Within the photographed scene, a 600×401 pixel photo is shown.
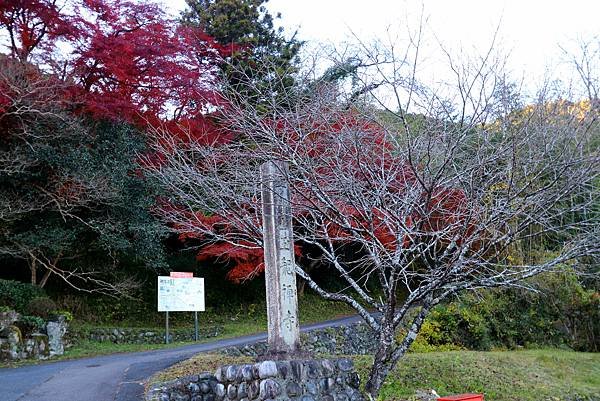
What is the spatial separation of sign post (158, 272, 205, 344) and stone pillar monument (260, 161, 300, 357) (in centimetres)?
872

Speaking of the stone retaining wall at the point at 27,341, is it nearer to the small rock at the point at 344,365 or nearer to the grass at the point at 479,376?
the grass at the point at 479,376

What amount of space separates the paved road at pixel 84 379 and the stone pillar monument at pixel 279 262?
8.02ft

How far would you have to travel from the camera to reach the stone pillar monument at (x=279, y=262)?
235 inches

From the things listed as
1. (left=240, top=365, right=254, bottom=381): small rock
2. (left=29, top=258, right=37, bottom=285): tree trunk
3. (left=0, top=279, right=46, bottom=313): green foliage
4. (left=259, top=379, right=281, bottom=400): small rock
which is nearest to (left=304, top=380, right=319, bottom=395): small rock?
(left=259, top=379, right=281, bottom=400): small rock

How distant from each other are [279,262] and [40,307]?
9553 millimetres

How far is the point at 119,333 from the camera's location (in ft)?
49.6

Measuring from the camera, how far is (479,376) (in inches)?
358

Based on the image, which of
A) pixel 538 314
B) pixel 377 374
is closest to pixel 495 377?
pixel 377 374

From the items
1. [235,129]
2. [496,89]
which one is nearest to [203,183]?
[235,129]

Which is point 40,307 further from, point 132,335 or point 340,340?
point 340,340

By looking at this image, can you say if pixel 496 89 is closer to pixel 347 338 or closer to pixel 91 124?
pixel 347 338

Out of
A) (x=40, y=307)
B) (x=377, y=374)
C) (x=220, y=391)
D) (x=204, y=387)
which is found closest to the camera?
(x=220, y=391)

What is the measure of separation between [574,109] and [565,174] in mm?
781

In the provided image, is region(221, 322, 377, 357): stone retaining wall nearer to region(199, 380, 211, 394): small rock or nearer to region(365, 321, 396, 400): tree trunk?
region(199, 380, 211, 394): small rock
